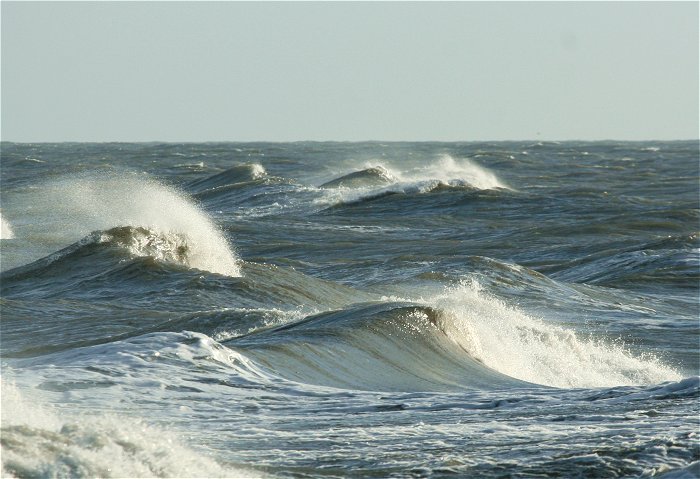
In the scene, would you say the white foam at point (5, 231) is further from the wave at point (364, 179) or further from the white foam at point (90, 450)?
the wave at point (364, 179)

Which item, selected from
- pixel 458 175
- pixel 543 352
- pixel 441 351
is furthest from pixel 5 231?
pixel 458 175

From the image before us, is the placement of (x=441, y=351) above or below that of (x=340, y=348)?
below

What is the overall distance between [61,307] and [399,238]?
44.2 feet

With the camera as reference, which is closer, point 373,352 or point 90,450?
point 90,450

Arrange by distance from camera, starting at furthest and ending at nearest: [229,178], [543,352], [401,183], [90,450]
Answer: [229,178], [401,183], [543,352], [90,450]

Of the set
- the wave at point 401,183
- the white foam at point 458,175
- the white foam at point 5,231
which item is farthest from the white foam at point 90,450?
the white foam at point 458,175

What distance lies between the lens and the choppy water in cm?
654

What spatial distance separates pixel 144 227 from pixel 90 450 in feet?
43.7

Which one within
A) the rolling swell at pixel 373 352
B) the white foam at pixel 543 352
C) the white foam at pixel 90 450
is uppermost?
the white foam at pixel 90 450

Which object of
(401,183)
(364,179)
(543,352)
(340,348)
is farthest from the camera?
(364,179)

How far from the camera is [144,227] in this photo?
1877 cm

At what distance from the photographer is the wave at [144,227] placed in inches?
698

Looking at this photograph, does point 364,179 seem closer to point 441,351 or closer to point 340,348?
point 441,351

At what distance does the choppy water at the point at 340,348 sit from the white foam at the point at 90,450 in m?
0.01
